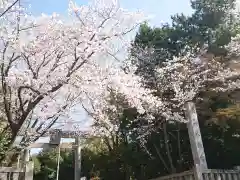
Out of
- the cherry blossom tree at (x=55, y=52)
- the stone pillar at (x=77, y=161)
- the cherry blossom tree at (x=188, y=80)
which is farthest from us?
the stone pillar at (x=77, y=161)

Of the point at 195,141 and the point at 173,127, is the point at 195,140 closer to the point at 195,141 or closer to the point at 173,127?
the point at 195,141

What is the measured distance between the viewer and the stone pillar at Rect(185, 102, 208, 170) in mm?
5439

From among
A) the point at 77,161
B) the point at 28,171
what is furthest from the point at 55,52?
the point at 77,161

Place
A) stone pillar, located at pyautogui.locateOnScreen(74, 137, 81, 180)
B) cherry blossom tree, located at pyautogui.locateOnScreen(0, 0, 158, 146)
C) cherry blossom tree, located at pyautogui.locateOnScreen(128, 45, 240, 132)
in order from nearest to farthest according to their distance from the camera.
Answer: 1. cherry blossom tree, located at pyautogui.locateOnScreen(0, 0, 158, 146)
2. cherry blossom tree, located at pyautogui.locateOnScreen(128, 45, 240, 132)
3. stone pillar, located at pyautogui.locateOnScreen(74, 137, 81, 180)

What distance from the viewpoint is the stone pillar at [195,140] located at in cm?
544

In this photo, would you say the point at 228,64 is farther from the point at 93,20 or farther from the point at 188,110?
the point at 93,20

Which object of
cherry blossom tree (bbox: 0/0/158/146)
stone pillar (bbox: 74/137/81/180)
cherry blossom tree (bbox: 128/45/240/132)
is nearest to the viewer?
cherry blossom tree (bbox: 0/0/158/146)

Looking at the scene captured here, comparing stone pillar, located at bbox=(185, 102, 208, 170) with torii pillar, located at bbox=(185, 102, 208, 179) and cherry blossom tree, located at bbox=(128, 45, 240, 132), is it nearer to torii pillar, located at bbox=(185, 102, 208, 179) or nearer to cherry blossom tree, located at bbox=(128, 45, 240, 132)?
torii pillar, located at bbox=(185, 102, 208, 179)

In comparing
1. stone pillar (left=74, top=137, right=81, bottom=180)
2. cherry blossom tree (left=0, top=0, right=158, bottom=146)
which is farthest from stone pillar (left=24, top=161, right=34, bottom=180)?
stone pillar (left=74, top=137, right=81, bottom=180)

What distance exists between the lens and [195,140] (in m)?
5.65

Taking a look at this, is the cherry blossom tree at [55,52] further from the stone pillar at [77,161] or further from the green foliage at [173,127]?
the stone pillar at [77,161]

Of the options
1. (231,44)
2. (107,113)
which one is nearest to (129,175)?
(107,113)

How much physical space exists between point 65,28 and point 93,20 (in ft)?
1.63

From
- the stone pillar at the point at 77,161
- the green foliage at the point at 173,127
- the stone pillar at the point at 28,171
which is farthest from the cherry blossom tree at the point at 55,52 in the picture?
the stone pillar at the point at 77,161
